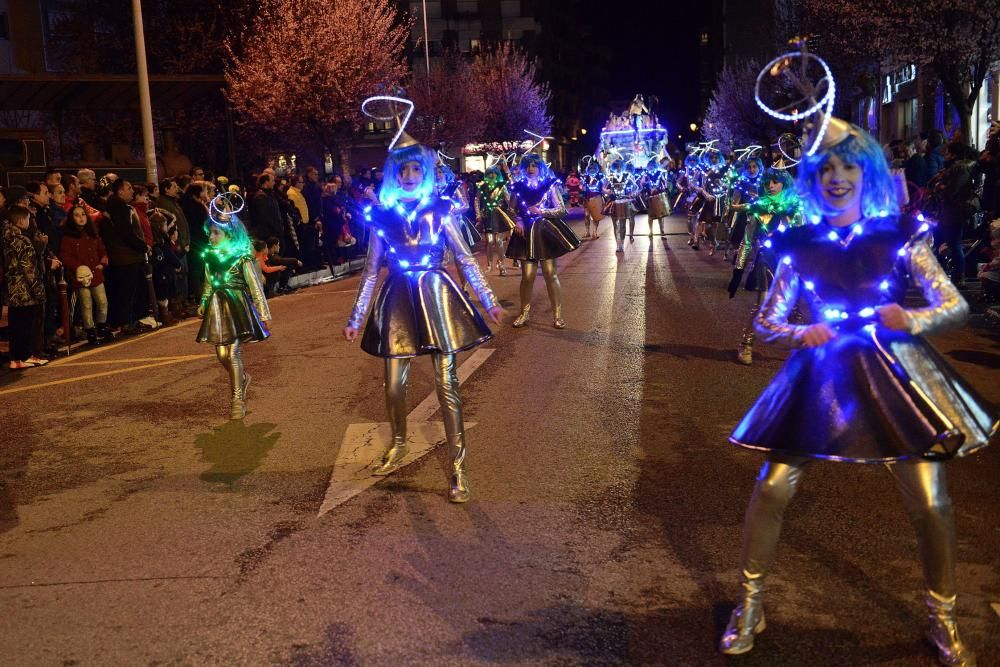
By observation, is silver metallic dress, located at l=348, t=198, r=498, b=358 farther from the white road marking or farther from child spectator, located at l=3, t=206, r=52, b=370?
child spectator, located at l=3, t=206, r=52, b=370

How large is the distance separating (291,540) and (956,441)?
309 centimetres

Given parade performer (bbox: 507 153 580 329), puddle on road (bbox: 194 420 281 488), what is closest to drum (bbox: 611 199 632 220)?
parade performer (bbox: 507 153 580 329)

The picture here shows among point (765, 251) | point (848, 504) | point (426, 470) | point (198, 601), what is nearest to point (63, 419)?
point (426, 470)

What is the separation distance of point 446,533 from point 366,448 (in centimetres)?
183

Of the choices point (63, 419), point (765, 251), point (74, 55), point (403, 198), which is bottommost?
point (63, 419)

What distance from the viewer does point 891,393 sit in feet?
11.8

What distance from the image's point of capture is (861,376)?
3641mm

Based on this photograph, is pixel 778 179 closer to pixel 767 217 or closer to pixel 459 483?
pixel 767 217

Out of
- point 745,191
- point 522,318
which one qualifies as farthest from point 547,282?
point 745,191

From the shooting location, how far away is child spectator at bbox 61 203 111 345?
1223cm

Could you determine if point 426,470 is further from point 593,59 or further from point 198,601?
point 593,59

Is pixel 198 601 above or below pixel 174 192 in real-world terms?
below

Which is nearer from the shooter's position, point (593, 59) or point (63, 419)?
point (63, 419)

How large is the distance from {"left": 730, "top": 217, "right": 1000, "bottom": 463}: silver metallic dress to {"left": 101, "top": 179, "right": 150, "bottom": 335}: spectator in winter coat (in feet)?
35.8
